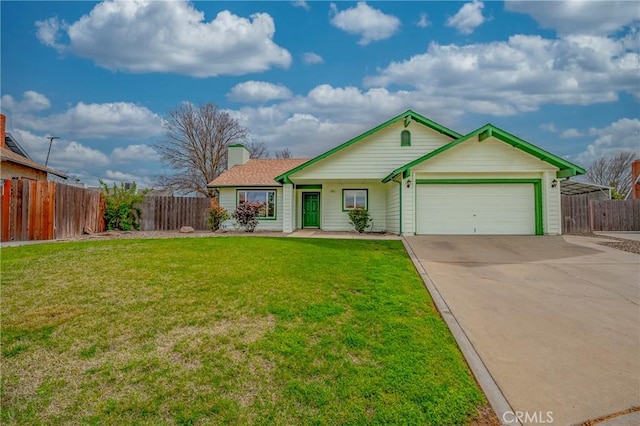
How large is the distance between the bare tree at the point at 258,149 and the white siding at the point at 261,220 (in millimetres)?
21760

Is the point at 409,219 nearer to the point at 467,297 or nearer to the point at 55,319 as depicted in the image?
the point at 467,297

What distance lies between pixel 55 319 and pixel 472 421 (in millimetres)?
5420

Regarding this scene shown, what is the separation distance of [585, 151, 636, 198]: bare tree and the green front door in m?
35.8

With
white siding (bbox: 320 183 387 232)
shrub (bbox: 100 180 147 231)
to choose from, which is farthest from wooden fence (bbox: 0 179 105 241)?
white siding (bbox: 320 183 387 232)

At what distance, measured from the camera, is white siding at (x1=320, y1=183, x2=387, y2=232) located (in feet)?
59.1

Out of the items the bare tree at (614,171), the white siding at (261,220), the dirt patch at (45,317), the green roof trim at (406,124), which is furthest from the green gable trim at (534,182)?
the bare tree at (614,171)

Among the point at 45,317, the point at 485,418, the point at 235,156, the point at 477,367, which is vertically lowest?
the point at 485,418

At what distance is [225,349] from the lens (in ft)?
13.5

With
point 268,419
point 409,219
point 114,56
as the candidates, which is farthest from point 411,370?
point 114,56

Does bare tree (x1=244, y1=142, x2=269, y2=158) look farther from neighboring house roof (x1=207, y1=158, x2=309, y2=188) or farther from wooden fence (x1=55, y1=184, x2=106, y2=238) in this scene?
wooden fence (x1=55, y1=184, x2=106, y2=238)

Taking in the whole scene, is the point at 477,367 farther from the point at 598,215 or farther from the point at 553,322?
the point at 598,215

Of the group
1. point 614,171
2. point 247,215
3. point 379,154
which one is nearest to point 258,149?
point 247,215

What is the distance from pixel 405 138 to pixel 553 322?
1256 cm

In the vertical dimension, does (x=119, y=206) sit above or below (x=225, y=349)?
above
